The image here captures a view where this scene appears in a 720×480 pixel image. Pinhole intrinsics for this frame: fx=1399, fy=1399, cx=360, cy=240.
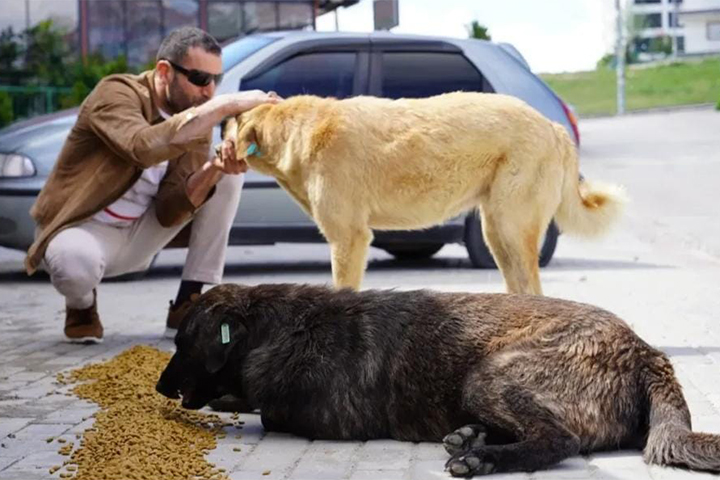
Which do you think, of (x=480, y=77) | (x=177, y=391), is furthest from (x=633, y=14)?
(x=177, y=391)

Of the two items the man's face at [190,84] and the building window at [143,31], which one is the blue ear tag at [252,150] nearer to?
the man's face at [190,84]

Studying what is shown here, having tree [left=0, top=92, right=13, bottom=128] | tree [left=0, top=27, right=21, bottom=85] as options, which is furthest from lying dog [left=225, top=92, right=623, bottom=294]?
tree [left=0, top=27, right=21, bottom=85]

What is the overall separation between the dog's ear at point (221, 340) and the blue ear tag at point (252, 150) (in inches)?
76.2

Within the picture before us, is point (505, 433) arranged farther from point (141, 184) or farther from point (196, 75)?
point (141, 184)

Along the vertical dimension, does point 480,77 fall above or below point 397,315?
above

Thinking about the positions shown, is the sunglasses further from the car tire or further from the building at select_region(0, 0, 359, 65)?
the building at select_region(0, 0, 359, 65)

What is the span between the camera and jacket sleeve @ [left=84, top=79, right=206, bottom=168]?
767 cm

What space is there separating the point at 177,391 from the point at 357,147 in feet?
7.26

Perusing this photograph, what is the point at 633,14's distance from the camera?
10906cm

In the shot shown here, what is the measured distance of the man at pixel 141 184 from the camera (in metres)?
7.95

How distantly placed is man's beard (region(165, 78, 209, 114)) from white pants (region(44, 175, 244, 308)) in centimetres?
61

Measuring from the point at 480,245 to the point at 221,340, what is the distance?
7.02 m

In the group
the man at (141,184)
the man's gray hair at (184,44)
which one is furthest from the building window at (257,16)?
the man's gray hair at (184,44)

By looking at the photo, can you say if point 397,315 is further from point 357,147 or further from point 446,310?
point 357,147
